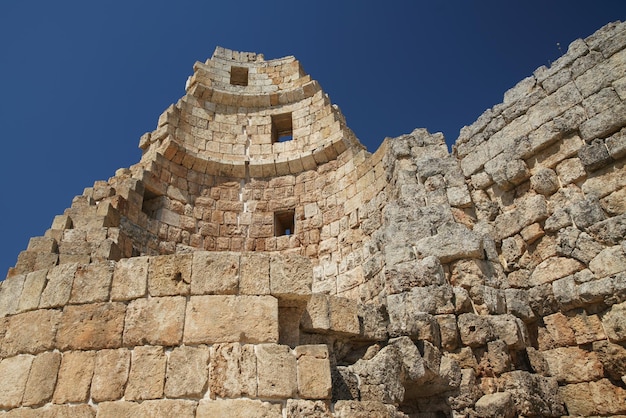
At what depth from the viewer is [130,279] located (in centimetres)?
395

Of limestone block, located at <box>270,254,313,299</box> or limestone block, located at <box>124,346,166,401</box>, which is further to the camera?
limestone block, located at <box>270,254,313,299</box>

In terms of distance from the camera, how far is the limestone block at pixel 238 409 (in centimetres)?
328

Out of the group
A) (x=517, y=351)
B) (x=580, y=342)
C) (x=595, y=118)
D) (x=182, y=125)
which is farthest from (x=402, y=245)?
(x=182, y=125)

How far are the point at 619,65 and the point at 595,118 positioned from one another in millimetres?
757

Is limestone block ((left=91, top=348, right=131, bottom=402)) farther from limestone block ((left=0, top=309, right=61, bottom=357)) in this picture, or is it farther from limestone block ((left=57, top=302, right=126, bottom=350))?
limestone block ((left=0, top=309, right=61, bottom=357))

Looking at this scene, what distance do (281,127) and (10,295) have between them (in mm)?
7918

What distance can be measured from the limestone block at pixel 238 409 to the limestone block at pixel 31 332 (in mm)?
1478

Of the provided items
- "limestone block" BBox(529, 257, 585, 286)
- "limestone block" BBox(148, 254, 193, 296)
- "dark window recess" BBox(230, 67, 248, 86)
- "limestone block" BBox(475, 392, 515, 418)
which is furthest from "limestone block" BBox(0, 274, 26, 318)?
"dark window recess" BBox(230, 67, 248, 86)

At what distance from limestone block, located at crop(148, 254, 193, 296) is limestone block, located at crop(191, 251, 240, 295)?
0.06 m

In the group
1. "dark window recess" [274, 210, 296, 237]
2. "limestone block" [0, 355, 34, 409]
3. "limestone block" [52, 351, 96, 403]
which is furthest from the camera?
"dark window recess" [274, 210, 296, 237]

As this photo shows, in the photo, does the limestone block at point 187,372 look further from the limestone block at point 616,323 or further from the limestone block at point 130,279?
the limestone block at point 616,323

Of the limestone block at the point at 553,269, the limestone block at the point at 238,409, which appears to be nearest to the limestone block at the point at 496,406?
the limestone block at the point at 553,269

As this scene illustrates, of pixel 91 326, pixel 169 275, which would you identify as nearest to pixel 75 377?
pixel 91 326

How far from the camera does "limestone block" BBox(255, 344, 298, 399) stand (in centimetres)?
338
